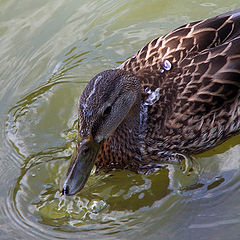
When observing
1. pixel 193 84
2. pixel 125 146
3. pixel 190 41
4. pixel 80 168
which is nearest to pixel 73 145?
pixel 125 146

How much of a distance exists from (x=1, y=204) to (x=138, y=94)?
175 centimetres

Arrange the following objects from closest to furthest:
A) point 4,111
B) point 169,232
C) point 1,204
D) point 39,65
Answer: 1. point 169,232
2. point 1,204
3. point 4,111
4. point 39,65

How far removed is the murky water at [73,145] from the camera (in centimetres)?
491

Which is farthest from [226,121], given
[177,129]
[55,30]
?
[55,30]

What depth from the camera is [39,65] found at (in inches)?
271

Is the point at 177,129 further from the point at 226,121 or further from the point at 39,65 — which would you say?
the point at 39,65

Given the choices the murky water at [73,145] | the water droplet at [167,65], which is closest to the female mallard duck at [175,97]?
the water droplet at [167,65]

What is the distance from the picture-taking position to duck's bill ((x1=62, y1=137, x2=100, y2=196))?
4809 mm

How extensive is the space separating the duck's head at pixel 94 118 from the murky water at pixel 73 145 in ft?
1.36

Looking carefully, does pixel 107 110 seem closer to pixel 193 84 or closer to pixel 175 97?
pixel 175 97

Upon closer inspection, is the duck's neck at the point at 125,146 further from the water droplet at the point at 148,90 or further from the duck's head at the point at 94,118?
the duck's head at the point at 94,118

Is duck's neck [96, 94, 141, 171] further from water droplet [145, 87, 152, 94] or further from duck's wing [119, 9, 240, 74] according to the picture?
Answer: duck's wing [119, 9, 240, 74]

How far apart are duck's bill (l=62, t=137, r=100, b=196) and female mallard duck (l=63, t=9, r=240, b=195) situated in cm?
27

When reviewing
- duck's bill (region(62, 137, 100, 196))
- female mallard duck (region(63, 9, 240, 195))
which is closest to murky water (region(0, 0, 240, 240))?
female mallard duck (region(63, 9, 240, 195))
